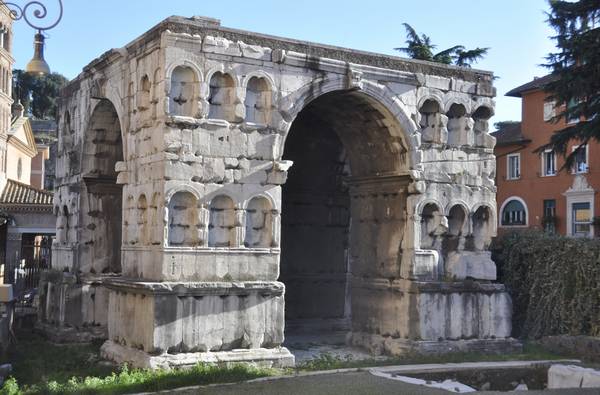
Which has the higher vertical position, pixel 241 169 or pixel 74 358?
pixel 241 169

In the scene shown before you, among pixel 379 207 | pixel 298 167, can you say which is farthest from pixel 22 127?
pixel 379 207

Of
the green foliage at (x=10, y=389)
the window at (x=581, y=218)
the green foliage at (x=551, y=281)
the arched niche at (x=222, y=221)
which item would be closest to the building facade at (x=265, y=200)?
the arched niche at (x=222, y=221)

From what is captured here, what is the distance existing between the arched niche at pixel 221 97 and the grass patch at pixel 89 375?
154 inches

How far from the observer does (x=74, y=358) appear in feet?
45.8

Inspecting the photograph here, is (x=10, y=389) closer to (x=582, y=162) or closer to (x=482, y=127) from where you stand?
(x=482, y=127)

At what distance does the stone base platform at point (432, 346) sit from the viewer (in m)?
14.1

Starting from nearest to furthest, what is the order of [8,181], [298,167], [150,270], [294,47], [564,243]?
[150,270], [294,47], [564,243], [298,167], [8,181]

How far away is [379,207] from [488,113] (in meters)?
2.77

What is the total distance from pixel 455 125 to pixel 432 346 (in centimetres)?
415

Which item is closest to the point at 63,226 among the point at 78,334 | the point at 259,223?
the point at 78,334

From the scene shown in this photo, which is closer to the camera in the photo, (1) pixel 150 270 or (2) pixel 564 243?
(1) pixel 150 270

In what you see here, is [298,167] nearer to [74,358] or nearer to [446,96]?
[446,96]

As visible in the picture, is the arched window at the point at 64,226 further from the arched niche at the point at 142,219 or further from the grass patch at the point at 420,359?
the grass patch at the point at 420,359

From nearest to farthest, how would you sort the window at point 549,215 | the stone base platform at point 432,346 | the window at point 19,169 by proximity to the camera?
the stone base platform at point 432,346 → the window at point 549,215 → the window at point 19,169
